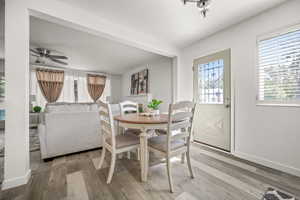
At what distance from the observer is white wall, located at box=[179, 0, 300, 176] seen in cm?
166

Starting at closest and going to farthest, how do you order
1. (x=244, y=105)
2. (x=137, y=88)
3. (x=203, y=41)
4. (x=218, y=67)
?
(x=244, y=105) → (x=218, y=67) → (x=203, y=41) → (x=137, y=88)

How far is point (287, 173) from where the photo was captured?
165 centimetres

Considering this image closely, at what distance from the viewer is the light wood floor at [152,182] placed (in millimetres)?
1270

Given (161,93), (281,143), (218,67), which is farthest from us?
(161,93)

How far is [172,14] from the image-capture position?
1.97 metres

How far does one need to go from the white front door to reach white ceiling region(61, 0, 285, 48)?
57 cm

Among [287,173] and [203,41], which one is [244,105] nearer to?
[287,173]

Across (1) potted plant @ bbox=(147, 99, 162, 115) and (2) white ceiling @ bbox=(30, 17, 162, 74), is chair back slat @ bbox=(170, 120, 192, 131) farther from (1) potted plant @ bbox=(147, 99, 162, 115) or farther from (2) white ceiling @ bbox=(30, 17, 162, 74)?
(2) white ceiling @ bbox=(30, 17, 162, 74)

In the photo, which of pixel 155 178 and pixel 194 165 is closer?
pixel 155 178

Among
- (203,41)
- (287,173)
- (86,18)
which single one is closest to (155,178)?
(287,173)

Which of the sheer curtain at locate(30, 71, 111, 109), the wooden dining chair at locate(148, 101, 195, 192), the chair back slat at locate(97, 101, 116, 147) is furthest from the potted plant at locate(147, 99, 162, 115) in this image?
the sheer curtain at locate(30, 71, 111, 109)

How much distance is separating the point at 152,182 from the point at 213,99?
194cm

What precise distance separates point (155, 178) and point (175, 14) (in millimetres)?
2386

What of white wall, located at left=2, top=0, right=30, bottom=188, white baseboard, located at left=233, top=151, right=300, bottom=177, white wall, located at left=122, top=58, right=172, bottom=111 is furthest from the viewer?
white wall, located at left=122, top=58, right=172, bottom=111
